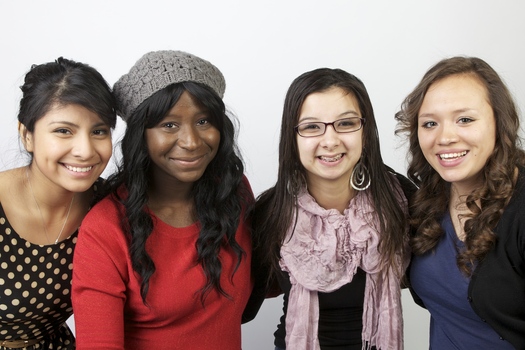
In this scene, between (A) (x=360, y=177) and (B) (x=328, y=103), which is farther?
(A) (x=360, y=177)

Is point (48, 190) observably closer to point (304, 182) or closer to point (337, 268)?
point (304, 182)

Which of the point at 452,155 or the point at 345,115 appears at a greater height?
the point at 345,115

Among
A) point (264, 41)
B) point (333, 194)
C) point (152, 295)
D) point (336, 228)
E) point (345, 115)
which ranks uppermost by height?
point (264, 41)

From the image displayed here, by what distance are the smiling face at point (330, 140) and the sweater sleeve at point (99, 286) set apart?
2.20ft

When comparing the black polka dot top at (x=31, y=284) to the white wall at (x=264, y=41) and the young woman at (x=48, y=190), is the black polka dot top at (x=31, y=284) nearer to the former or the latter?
the young woman at (x=48, y=190)

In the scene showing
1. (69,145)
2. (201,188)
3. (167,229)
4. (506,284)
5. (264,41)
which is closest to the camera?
(506,284)

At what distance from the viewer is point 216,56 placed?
9.61 feet

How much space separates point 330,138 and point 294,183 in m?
0.26

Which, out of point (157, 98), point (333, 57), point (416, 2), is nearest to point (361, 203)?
point (157, 98)

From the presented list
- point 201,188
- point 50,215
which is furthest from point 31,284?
point 201,188

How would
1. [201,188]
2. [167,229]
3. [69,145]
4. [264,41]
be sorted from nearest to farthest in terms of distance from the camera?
[69,145] < [167,229] < [201,188] < [264,41]

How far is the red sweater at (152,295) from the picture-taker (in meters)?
1.80

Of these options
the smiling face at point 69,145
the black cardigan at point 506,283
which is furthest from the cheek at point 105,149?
the black cardigan at point 506,283

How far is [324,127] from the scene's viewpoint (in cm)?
200
